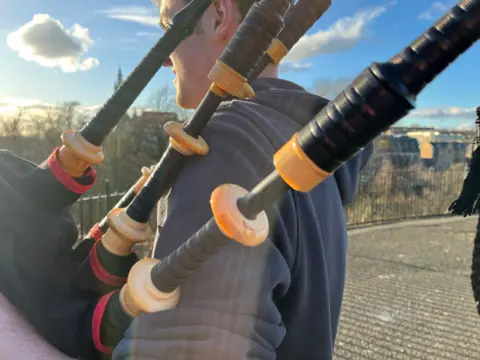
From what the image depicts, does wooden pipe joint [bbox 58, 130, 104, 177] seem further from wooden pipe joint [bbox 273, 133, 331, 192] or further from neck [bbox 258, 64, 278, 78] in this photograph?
wooden pipe joint [bbox 273, 133, 331, 192]

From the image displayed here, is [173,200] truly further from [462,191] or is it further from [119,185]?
[119,185]

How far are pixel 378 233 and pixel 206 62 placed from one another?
1000 cm

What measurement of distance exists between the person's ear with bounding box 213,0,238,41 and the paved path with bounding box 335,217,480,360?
4.38 m

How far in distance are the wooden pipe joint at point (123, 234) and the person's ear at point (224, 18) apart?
0.55 metres

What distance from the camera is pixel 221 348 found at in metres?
0.83

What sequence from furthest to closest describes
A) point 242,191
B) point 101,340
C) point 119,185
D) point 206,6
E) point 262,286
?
point 119,185 < point 206,6 < point 101,340 < point 262,286 < point 242,191

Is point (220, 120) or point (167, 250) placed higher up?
point (220, 120)

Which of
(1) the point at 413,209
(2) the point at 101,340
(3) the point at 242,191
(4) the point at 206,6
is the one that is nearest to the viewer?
(3) the point at 242,191

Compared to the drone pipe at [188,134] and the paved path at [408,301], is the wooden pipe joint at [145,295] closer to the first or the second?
the drone pipe at [188,134]

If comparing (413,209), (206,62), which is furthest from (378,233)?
(206,62)

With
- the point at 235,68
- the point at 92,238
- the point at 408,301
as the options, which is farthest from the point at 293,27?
the point at 408,301

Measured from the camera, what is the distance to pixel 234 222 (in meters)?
0.70

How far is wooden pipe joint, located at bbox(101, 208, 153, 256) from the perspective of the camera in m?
1.12

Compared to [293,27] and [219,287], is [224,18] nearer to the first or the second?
[293,27]
